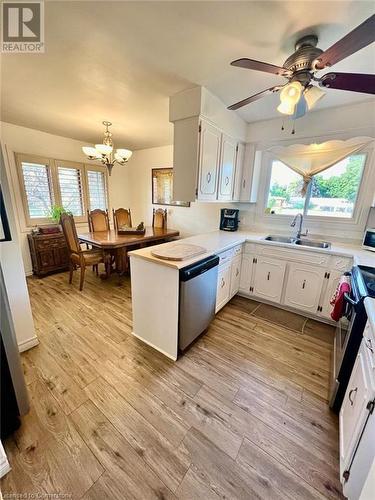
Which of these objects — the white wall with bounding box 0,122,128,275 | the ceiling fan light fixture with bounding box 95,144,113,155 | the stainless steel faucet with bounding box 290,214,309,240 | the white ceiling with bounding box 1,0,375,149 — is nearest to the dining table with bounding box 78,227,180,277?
the white wall with bounding box 0,122,128,275

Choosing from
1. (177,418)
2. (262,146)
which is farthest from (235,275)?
(262,146)

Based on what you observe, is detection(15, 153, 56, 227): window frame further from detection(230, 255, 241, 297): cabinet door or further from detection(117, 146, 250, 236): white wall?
detection(230, 255, 241, 297): cabinet door

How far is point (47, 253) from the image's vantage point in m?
3.50

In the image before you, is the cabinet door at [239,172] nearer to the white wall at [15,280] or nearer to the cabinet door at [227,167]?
the cabinet door at [227,167]

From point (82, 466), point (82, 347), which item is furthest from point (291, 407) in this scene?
point (82, 347)

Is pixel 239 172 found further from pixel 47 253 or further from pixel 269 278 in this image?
pixel 47 253

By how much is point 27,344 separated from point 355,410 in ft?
8.45

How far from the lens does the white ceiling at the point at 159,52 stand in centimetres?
116

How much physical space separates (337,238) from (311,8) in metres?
2.37

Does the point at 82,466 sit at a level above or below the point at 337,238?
below

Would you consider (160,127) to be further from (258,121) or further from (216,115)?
(258,121)

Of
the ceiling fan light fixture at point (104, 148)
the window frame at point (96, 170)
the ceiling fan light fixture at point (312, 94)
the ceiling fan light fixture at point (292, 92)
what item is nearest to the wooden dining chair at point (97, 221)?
the window frame at point (96, 170)

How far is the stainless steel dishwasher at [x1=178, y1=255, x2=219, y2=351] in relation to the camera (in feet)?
5.62

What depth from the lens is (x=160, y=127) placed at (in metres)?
3.12
